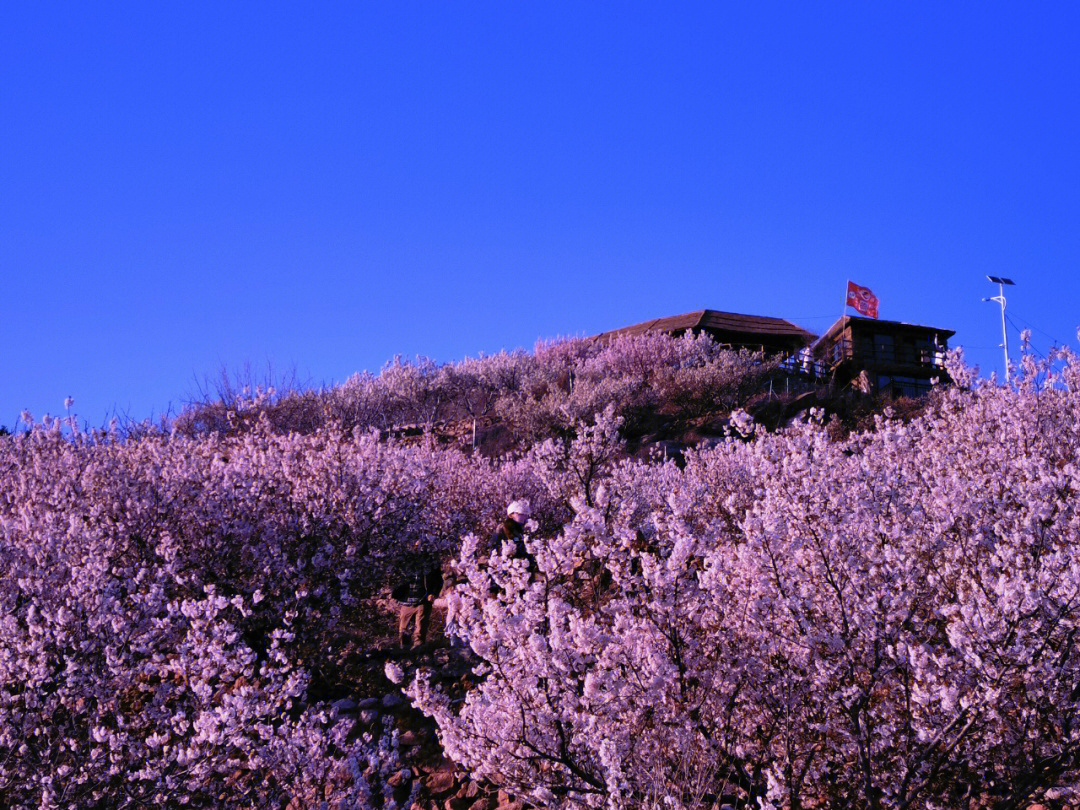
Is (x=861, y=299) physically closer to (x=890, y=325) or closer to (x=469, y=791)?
(x=890, y=325)

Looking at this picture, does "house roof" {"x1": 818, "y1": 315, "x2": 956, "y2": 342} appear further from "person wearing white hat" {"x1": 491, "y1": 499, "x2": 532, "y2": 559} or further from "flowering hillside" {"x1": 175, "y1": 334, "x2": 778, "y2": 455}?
"person wearing white hat" {"x1": 491, "y1": 499, "x2": 532, "y2": 559}

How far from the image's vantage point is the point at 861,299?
3875 centimetres

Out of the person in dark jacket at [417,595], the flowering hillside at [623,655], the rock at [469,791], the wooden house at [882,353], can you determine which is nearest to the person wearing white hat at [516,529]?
the person in dark jacket at [417,595]

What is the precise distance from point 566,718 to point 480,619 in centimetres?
82

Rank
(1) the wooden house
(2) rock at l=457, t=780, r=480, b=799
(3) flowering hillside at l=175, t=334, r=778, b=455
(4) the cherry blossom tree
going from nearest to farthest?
(4) the cherry blossom tree, (2) rock at l=457, t=780, r=480, b=799, (3) flowering hillside at l=175, t=334, r=778, b=455, (1) the wooden house

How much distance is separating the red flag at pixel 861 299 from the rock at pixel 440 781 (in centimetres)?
3514

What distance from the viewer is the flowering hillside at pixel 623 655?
210 inches

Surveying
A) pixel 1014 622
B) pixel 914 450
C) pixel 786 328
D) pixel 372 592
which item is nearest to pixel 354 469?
pixel 372 592

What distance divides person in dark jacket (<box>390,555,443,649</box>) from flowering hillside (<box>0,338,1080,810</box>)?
67cm

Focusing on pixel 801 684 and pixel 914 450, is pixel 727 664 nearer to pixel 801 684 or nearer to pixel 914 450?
pixel 801 684

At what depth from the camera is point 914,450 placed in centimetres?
1105

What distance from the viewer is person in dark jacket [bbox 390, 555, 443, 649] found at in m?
9.85

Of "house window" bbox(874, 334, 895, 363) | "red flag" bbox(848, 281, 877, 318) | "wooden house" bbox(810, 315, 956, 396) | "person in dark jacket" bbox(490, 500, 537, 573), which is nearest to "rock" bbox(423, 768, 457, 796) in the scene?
"person in dark jacket" bbox(490, 500, 537, 573)

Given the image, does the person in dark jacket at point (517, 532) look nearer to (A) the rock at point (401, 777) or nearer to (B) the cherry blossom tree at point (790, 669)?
(A) the rock at point (401, 777)
